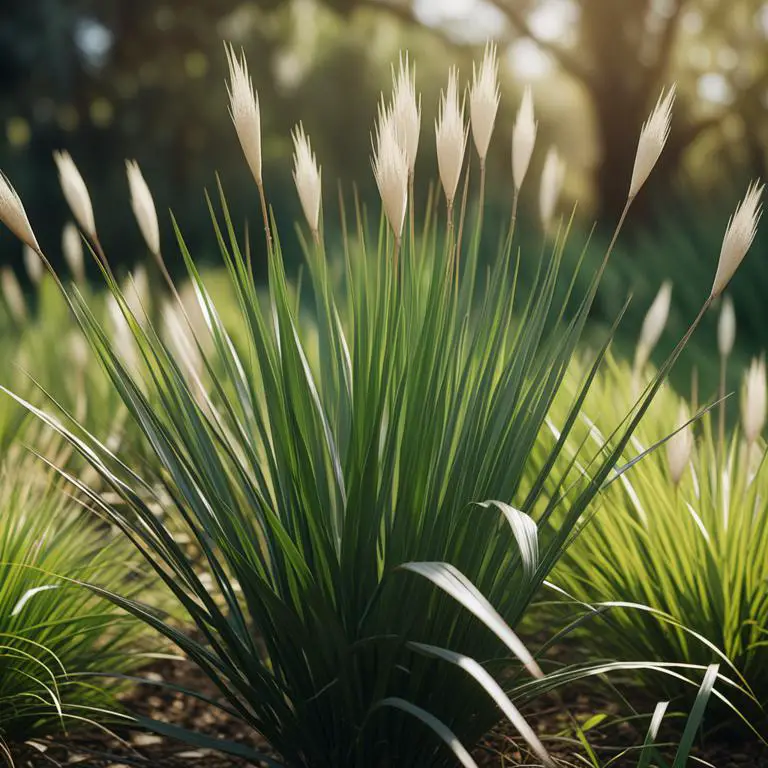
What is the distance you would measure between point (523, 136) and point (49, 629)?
137 centimetres

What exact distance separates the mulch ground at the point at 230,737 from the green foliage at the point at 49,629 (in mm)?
60

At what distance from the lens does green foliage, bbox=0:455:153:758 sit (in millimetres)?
1835

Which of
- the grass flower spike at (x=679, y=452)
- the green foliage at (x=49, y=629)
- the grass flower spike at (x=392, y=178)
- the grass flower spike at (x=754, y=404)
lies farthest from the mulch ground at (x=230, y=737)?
the grass flower spike at (x=392, y=178)

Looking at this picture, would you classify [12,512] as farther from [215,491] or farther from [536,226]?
[536,226]

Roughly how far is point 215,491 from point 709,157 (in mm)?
14118

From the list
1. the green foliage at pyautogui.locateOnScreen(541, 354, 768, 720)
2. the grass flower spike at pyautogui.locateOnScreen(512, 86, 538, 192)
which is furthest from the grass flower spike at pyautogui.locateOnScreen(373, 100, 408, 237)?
the green foliage at pyautogui.locateOnScreen(541, 354, 768, 720)

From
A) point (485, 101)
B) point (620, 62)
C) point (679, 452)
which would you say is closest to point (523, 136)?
point (485, 101)

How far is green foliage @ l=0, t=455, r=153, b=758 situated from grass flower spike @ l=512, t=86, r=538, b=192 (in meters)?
1.09

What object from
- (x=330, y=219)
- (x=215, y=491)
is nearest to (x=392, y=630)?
(x=215, y=491)

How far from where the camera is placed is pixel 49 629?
1.94m

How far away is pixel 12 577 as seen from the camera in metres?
1.89

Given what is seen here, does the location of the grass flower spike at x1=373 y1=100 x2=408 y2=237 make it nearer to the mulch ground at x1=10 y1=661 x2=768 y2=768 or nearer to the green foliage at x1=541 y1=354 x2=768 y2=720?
the green foliage at x1=541 y1=354 x2=768 y2=720

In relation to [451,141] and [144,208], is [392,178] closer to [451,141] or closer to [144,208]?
[451,141]

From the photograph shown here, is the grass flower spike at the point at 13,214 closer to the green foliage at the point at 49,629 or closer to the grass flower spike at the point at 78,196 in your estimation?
the grass flower spike at the point at 78,196
